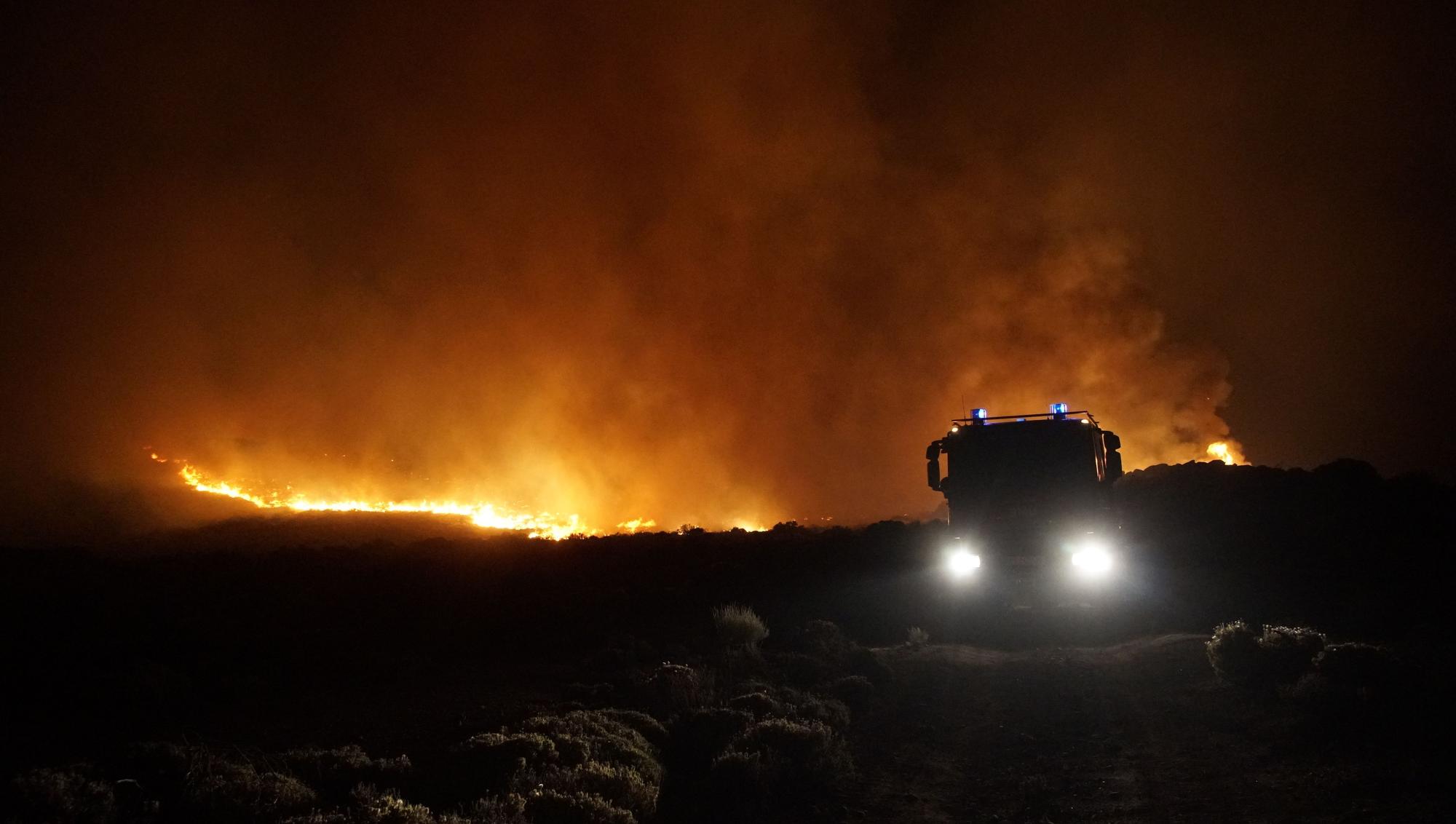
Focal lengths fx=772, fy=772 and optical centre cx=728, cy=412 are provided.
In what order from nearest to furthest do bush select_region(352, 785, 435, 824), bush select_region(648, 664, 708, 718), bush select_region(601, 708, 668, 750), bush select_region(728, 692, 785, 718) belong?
bush select_region(352, 785, 435, 824)
bush select_region(601, 708, 668, 750)
bush select_region(728, 692, 785, 718)
bush select_region(648, 664, 708, 718)

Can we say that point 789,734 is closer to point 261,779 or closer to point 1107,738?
point 1107,738

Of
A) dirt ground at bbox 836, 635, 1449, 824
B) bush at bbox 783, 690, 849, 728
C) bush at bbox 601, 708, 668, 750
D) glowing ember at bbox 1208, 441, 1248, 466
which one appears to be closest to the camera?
dirt ground at bbox 836, 635, 1449, 824

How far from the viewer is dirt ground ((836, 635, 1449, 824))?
6473 millimetres

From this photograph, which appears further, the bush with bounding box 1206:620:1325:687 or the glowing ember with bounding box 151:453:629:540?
the glowing ember with bounding box 151:453:629:540

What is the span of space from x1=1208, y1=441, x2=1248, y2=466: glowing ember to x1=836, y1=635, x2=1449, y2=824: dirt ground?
1155 inches

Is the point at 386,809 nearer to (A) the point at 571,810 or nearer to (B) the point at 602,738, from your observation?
(A) the point at 571,810

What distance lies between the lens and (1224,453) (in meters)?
36.0

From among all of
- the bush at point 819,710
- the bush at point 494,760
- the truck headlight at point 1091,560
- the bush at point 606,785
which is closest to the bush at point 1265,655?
the truck headlight at point 1091,560

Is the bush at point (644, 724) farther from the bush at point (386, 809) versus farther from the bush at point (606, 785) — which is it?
the bush at point (386, 809)

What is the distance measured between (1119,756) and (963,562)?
6.03 metres

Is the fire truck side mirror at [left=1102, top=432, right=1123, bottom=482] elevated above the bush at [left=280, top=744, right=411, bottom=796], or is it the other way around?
the fire truck side mirror at [left=1102, top=432, right=1123, bottom=482]

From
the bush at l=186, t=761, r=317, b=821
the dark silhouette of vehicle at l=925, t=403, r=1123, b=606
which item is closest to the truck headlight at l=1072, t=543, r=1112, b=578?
the dark silhouette of vehicle at l=925, t=403, r=1123, b=606

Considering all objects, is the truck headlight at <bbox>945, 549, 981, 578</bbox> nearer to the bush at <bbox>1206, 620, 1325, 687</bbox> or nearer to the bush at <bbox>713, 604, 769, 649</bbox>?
the bush at <bbox>713, 604, 769, 649</bbox>

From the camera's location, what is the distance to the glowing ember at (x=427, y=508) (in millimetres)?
44250
